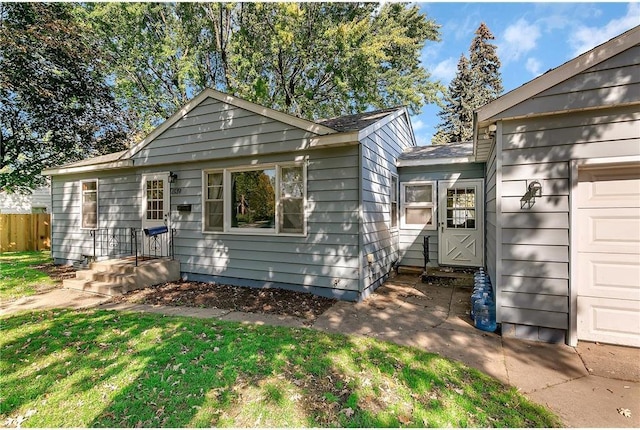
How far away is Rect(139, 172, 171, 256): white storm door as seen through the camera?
7.52m

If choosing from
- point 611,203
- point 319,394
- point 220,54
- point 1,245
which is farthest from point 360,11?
point 1,245

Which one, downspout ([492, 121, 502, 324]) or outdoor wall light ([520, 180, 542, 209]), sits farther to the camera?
downspout ([492, 121, 502, 324])

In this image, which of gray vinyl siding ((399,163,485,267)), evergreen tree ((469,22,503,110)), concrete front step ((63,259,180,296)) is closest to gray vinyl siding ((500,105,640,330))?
gray vinyl siding ((399,163,485,267))

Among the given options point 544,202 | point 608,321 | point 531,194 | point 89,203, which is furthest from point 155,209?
point 608,321

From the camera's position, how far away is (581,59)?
3551 mm

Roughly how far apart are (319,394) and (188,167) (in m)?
6.25

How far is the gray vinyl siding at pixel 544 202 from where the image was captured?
3.57 metres

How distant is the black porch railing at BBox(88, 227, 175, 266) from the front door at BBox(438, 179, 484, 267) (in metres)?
6.93

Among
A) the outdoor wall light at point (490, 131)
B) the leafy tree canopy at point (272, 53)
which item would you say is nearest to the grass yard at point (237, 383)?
the outdoor wall light at point (490, 131)

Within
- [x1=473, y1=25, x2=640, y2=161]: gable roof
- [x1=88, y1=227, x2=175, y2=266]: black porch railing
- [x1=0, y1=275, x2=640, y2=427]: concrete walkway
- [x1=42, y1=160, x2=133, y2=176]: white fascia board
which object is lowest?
[x1=0, y1=275, x2=640, y2=427]: concrete walkway

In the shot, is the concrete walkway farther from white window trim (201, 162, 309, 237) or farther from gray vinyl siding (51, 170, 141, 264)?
gray vinyl siding (51, 170, 141, 264)

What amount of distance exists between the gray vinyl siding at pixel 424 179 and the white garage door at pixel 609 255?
3.80 meters

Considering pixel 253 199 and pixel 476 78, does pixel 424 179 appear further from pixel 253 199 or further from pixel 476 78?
pixel 476 78

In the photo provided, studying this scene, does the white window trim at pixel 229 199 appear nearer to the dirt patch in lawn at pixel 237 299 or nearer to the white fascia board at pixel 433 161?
the dirt patch in lawn at pixel 237 299
